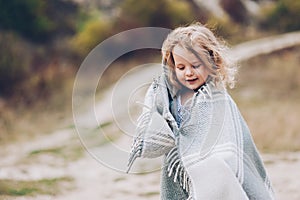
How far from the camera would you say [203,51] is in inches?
107

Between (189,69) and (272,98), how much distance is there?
235 inches

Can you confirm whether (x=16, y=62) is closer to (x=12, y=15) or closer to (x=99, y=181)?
(x=12, y=15)

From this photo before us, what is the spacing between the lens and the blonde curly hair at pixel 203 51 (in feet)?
8.89

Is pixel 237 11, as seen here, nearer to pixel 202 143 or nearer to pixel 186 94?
pixel 186 94

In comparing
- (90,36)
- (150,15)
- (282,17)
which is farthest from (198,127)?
(282,17)

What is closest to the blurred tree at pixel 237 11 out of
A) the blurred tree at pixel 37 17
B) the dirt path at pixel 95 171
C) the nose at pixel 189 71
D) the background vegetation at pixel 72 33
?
the background vegetation at pixel 72 33

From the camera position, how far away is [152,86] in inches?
107

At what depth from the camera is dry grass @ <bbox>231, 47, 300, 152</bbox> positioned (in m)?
6.80

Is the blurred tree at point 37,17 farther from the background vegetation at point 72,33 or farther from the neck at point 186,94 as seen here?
the neck at point 186,94

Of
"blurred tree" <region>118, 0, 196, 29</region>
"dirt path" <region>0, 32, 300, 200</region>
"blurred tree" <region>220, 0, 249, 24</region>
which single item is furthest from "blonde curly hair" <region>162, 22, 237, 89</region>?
"blurred tree" <region>220, 0, 249, 24</region>

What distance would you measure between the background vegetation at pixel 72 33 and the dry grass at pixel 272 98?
21 mm

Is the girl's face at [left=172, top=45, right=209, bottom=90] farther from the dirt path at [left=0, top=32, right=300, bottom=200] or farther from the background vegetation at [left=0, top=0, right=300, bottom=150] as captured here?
the background vegetation at [left=0, top=0, right=300, bottom=150]

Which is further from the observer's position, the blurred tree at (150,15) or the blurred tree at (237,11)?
the blurred tree at (237,11)

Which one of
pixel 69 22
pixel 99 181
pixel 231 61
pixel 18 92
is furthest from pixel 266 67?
pixel 231 61
